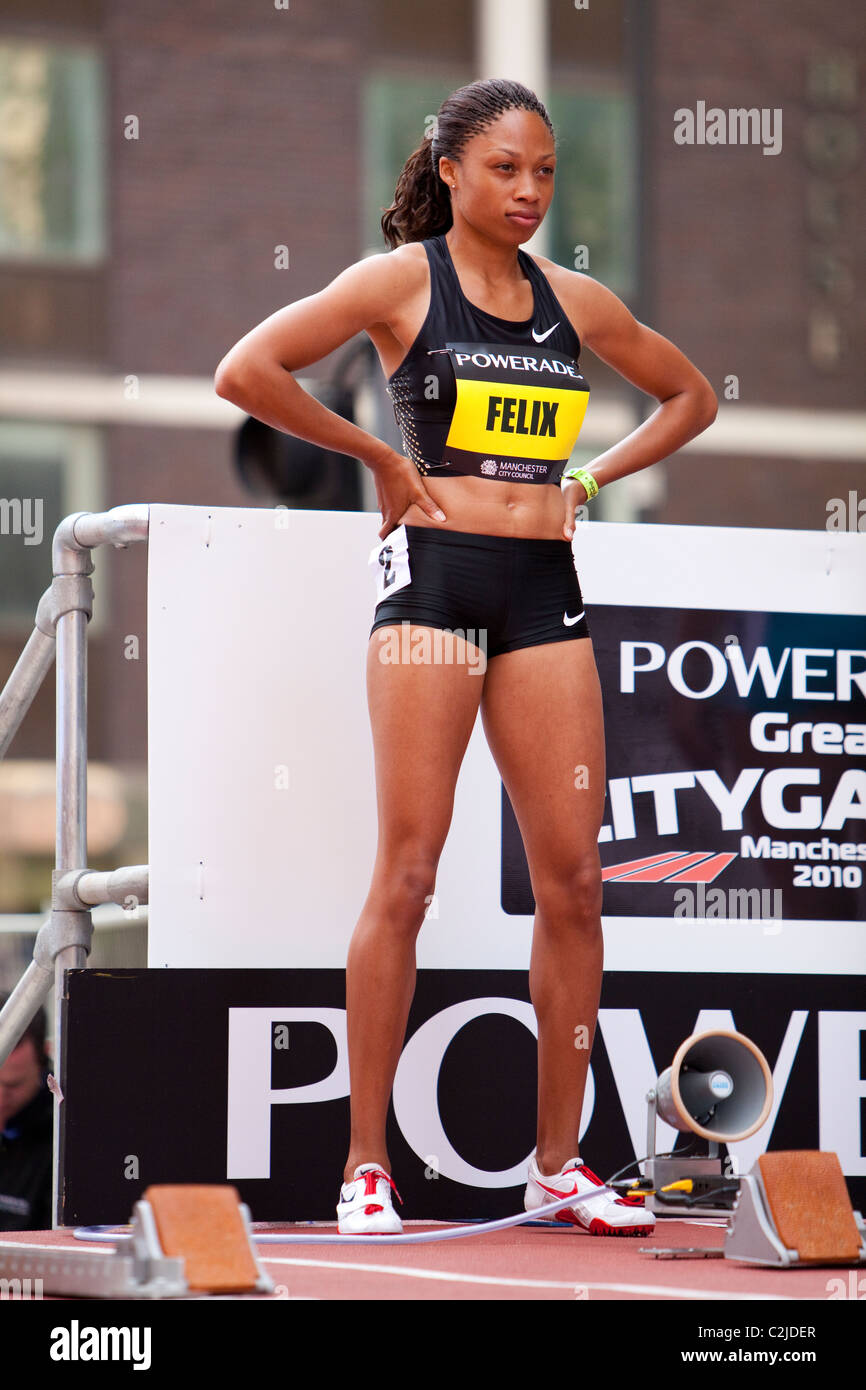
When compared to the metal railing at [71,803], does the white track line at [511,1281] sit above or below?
below

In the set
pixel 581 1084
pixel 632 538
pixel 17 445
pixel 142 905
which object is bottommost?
pixel 581 1084

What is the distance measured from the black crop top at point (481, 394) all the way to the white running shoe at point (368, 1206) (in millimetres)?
1168

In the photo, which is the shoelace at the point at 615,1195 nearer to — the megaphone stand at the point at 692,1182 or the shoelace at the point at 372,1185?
the megaphone stand at the point at 692,1182

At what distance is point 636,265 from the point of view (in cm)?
1405

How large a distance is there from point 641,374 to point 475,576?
0.64 metres

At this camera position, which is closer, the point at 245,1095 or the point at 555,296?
the point at 555,296

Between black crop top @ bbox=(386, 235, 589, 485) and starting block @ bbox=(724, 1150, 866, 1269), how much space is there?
126 centimetres

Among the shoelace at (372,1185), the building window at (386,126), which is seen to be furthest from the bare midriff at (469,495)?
the building window at (386,126)

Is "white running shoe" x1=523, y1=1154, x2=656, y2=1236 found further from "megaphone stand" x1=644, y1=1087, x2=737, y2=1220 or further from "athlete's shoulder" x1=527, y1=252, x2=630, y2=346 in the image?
"athlete's shoulder" x1=527, y1=252, x2=630, y2=346

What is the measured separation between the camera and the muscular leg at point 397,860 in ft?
10.3

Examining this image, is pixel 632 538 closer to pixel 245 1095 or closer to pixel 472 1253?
pixel 245 1095

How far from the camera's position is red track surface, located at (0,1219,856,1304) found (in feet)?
7.36
